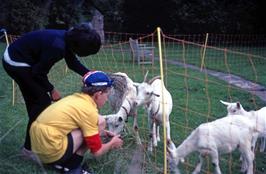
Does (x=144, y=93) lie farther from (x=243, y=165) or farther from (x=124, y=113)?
(x=243, y=165)

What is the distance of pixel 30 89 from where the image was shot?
4.91 meters

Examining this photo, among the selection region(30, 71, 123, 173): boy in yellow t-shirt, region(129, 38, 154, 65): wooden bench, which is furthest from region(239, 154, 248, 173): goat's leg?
region(129, 38, 154, 65): wooden bench

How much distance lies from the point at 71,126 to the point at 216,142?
203 centimetres

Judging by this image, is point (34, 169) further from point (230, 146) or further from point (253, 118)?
point (253, 118)

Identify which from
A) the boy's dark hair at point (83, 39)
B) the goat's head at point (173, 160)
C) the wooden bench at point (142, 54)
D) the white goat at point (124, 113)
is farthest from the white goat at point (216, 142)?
the wooden bench at point (142, 54)

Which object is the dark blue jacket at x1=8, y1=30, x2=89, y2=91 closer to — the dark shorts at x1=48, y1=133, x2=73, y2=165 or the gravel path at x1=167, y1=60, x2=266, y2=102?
the dark shorts at x1=48, y1=133, x2=73, y2=165

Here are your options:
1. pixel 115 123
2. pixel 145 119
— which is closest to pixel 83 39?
pixel 115 123

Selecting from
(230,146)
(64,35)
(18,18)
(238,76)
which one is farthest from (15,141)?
(18,18)

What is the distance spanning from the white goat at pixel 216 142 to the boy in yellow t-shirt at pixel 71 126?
1.48m

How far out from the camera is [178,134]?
22.2 ft

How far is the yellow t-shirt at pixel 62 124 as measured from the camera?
3.74 metres

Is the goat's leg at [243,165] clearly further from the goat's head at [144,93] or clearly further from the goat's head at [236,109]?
the goat's head at [144,93]

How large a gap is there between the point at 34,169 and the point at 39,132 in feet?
4.35

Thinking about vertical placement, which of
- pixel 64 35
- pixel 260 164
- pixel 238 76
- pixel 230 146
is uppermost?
pixel 64 35
